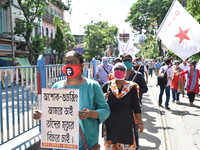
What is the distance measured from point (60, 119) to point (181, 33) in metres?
3.54

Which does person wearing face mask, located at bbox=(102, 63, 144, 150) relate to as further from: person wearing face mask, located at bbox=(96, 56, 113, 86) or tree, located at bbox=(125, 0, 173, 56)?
tree, located at bbox=(125, 0, 173, 56)

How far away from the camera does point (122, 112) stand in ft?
11.7

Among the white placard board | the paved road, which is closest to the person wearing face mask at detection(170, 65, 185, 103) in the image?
the paved road

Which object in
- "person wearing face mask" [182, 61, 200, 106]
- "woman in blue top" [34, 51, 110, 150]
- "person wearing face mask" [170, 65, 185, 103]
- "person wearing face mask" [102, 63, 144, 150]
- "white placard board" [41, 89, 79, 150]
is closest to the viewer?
"white placard board" [41, 89, 79, 150]

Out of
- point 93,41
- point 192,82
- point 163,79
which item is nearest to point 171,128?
point 163,79

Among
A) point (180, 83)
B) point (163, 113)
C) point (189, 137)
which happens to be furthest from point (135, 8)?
point (189, 137)

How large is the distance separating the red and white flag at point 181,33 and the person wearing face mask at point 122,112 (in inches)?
72.4

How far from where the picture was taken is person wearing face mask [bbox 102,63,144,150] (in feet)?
11.7

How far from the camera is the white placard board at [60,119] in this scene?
2277 millimetres

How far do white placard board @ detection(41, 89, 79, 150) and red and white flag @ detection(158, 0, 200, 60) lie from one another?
326 cm

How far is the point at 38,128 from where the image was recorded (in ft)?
15.6

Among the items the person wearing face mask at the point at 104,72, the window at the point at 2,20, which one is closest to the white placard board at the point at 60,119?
the person wearing face mask at the point at 104,72

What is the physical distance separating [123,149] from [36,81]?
203cm

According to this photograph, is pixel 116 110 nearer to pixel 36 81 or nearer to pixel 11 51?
pixel 36 81
